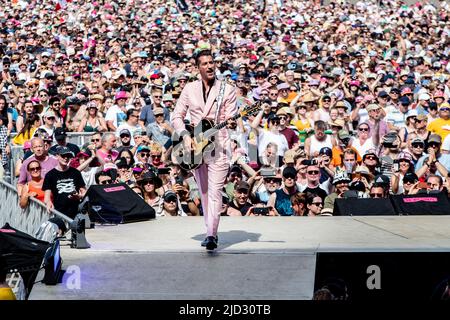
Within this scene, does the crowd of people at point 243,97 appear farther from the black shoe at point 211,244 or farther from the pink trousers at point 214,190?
the black shoe at point 211,244

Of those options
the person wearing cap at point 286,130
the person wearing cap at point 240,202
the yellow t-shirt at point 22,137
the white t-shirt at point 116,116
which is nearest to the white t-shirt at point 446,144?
the person wearing cap at point 286,130

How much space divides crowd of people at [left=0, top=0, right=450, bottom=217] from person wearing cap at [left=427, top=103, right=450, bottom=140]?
25mm

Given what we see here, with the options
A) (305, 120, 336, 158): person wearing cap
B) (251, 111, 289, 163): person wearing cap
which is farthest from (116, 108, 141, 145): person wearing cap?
(305, 120, 336, 158): person wearing cap

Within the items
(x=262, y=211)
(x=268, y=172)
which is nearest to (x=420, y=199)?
(x=262, y=211)

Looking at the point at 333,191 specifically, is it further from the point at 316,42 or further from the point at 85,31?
the point at 85,31

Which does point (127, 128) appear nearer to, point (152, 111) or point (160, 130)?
point (160, 130)

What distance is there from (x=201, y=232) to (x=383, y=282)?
2.50 m

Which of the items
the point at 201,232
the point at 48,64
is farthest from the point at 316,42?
the point at 201,232

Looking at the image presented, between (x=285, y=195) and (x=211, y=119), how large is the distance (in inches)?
142

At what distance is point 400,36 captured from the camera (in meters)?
30.4

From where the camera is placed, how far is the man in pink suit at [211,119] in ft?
33.3

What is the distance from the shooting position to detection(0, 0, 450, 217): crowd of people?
1373 cm

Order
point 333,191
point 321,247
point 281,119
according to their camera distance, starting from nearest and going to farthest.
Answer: point 321,247 → point 333,191 → point 281,119

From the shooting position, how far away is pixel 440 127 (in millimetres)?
18047
